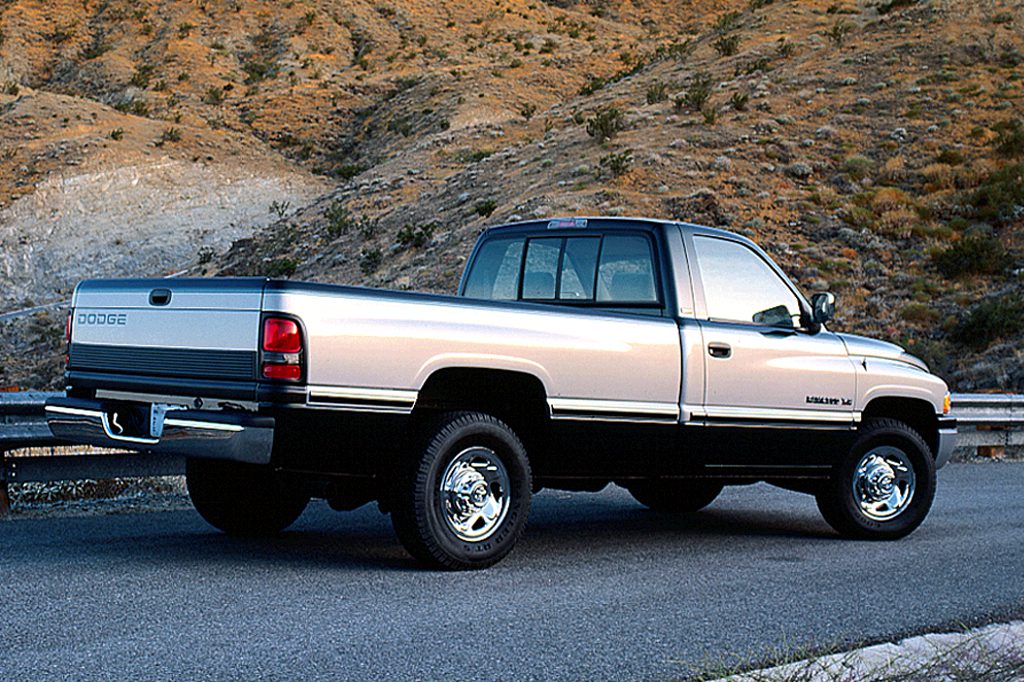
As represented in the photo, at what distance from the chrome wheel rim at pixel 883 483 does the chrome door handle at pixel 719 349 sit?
5.18 ft

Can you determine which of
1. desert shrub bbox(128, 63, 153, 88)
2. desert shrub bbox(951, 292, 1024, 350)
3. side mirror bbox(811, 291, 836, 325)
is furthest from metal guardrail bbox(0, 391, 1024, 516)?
desert shrub bbox(128, 63, 153, 88)

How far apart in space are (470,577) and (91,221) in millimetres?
42016

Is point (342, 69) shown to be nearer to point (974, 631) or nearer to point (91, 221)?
point (91, 221)

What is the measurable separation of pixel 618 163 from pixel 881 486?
26371 mm

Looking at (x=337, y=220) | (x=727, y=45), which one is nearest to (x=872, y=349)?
(x=337, y=220)

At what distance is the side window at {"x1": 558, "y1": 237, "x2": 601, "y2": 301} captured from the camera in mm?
8580

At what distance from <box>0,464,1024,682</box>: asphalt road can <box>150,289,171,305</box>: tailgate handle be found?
1.45 meters

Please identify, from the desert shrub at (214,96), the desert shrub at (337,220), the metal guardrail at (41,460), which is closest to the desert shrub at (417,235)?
the desert shrub at (337,220)

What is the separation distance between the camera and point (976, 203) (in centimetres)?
3341

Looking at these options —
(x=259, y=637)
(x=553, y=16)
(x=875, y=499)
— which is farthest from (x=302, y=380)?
(x=553, y=16)

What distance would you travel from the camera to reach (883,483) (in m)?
9.34

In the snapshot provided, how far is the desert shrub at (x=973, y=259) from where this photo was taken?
30.2 m

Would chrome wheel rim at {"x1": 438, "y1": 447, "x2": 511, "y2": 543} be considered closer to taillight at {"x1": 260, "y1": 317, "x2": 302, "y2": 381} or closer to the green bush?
taillight at {"x1": 260, "y1": 317, "x2": 302, "y2": 381}

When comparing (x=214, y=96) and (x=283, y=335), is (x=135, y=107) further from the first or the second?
(x=283, y=335)
